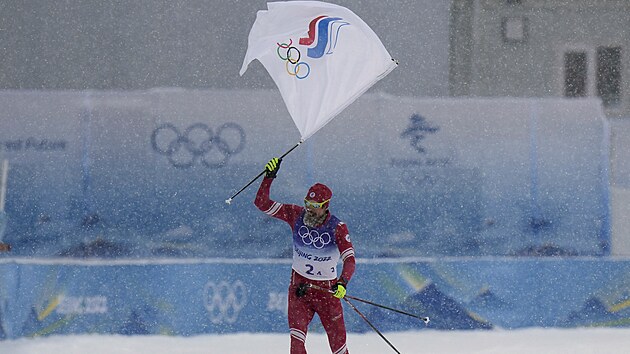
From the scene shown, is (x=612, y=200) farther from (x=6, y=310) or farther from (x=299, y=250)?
(x=6, y=310)

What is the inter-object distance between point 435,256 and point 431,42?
330 centimetres

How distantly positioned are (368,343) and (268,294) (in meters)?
1.16

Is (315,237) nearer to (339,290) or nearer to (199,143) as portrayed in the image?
(339,290)

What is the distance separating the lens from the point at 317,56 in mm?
6984

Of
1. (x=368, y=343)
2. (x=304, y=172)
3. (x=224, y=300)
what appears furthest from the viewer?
(x=304, y=172)

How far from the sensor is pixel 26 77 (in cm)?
1209

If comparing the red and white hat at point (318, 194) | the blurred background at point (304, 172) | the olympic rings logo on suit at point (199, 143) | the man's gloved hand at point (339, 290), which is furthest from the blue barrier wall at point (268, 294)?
the man's gloved hand at point (339, 290)

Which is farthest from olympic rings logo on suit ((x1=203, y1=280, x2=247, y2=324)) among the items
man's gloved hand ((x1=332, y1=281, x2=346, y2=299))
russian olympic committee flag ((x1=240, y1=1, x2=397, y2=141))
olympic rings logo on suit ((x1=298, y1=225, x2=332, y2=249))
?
man's gloved hand ((x1=332, y1=281, x2=346, y2=299))

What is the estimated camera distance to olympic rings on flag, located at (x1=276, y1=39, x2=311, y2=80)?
7.00 metres

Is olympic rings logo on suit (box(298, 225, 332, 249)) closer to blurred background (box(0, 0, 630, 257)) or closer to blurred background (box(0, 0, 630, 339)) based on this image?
blurred background (box(0, 0, 630, 339))

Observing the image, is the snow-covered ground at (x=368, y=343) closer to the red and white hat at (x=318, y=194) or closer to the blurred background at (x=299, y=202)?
the blurred background at (x=299, y=202)

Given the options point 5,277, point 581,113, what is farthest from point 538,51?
point 5,277

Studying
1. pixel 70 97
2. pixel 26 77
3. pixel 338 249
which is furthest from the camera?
pixel 26 77

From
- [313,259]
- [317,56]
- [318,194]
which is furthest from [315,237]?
[317,56]
